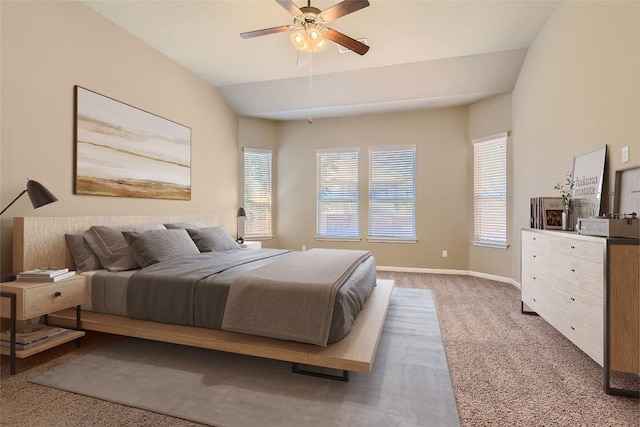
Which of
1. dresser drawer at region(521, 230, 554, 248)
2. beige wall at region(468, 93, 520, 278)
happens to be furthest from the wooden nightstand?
beige wall at region(468, 93, 520, 278)

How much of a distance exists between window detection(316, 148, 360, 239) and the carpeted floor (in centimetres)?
306

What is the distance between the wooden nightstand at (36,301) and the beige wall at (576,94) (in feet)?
14.0

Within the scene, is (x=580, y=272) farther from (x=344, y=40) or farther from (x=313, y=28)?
(x=313, y=28)

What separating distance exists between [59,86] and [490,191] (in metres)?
5.70

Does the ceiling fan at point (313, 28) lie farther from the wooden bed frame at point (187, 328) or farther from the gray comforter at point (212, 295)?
the wooden bed frame at point (187, 328)

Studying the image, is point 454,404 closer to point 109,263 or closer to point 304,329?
point 304,329

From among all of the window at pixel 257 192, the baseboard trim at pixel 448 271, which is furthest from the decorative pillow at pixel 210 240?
the baseboard trim at pixel 448 271

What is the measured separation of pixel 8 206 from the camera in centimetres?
233

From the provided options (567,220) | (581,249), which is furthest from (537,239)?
(581,249)

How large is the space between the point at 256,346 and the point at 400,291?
2609 mm

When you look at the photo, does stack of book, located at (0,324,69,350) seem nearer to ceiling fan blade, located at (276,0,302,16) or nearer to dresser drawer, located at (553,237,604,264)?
ceiling fan blade, located at (276,0,302,16)

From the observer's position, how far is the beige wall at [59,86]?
2477 millimetres

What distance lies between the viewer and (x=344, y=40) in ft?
9.16

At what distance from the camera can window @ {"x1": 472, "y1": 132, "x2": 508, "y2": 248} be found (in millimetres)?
4723
